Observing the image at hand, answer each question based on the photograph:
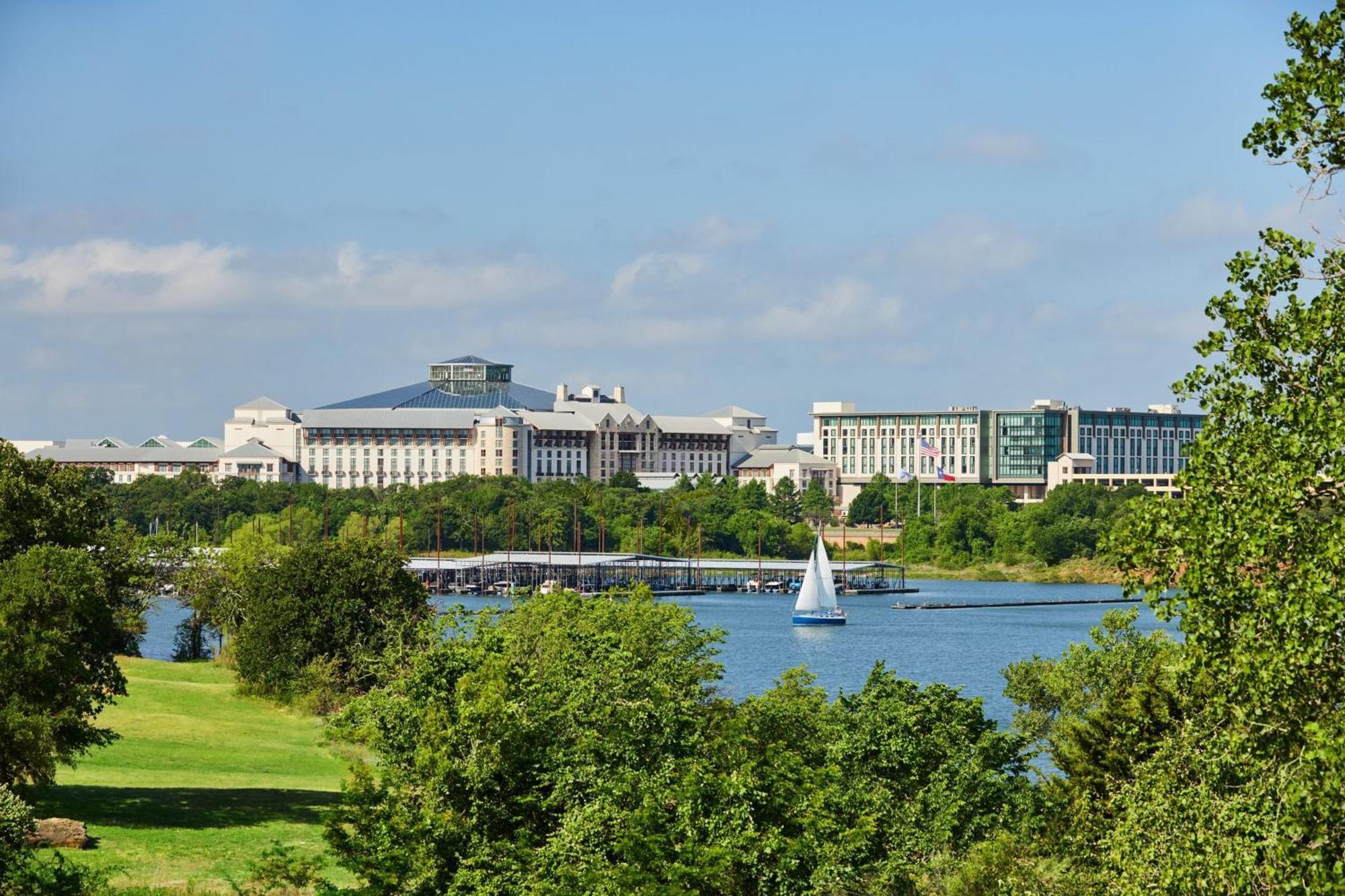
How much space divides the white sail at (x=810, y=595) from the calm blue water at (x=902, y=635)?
183cm

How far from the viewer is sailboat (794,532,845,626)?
4601 inches

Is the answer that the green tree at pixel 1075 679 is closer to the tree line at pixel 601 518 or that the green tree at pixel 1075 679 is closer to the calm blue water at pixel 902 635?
the calm blue water at pixel 902 635

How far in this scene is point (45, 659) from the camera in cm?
2889

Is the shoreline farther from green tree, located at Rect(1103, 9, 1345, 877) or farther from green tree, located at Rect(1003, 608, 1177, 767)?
green tree, located at Rect(1103, 9, 1345, 877)

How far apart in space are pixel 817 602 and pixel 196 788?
270 ft

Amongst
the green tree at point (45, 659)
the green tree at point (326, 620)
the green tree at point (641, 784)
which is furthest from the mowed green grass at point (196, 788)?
the green tree at point (641, 784)

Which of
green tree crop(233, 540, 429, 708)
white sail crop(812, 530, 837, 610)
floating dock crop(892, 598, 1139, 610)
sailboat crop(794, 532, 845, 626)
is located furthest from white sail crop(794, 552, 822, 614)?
green tree crop(233, 540, 429, 708)

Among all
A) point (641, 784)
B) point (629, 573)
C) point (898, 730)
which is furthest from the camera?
point (629, 573)

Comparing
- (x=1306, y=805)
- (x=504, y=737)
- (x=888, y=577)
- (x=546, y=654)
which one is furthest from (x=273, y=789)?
(x=888, y=577)

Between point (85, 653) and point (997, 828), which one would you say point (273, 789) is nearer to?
point (85, 653)

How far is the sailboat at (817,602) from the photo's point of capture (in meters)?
117

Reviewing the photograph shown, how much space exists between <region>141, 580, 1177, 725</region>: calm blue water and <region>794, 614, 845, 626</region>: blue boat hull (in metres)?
0.72

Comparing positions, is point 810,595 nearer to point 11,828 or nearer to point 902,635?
point 902,635

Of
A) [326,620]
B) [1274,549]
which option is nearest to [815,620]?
[326,620]
